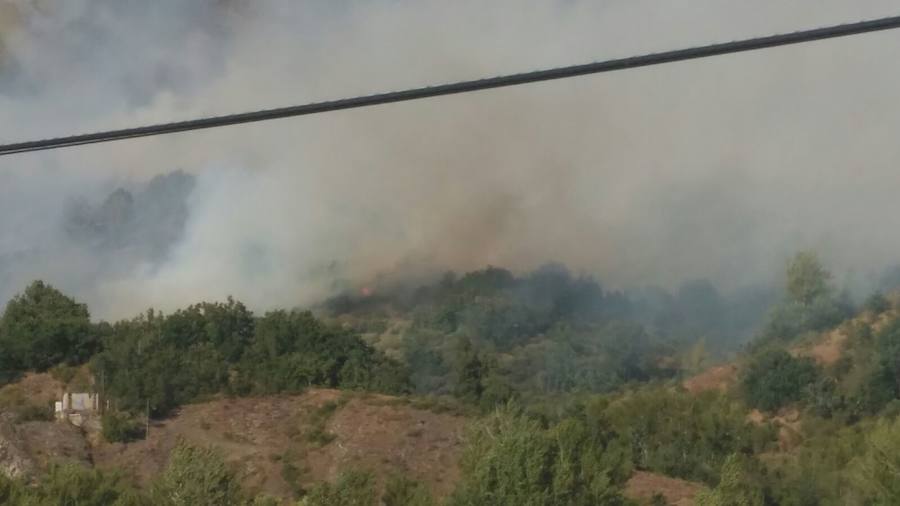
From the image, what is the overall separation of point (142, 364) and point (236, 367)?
203 inches

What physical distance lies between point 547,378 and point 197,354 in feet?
77.9

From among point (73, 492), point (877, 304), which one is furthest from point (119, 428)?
point (877, 304)

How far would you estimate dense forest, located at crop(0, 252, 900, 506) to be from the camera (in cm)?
3481

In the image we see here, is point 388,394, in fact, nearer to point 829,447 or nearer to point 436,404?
point 436,404

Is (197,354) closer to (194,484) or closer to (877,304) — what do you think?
(194,484)

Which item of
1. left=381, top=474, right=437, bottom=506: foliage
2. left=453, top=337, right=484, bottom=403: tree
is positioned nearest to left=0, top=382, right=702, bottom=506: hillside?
left=453, top=337, right=484, bottom=403: tree

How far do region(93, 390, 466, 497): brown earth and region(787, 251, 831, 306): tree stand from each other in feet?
122

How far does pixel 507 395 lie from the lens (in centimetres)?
6306

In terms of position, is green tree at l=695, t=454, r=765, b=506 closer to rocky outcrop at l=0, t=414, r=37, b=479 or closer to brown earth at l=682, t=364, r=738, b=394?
rocky outcrop at l=0, t=414, r=37, b=479

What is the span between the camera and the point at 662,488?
4828 centimetres

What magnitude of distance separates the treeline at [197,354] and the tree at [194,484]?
24.0 meters

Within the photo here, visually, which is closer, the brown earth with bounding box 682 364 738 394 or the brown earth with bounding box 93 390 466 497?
the brown earth with bounding box 93 390 466 497

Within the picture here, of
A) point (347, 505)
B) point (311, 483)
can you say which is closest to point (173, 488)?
point (347, 505)

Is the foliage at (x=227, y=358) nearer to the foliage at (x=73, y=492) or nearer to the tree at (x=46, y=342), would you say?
the tree at (x=46, y=342)
